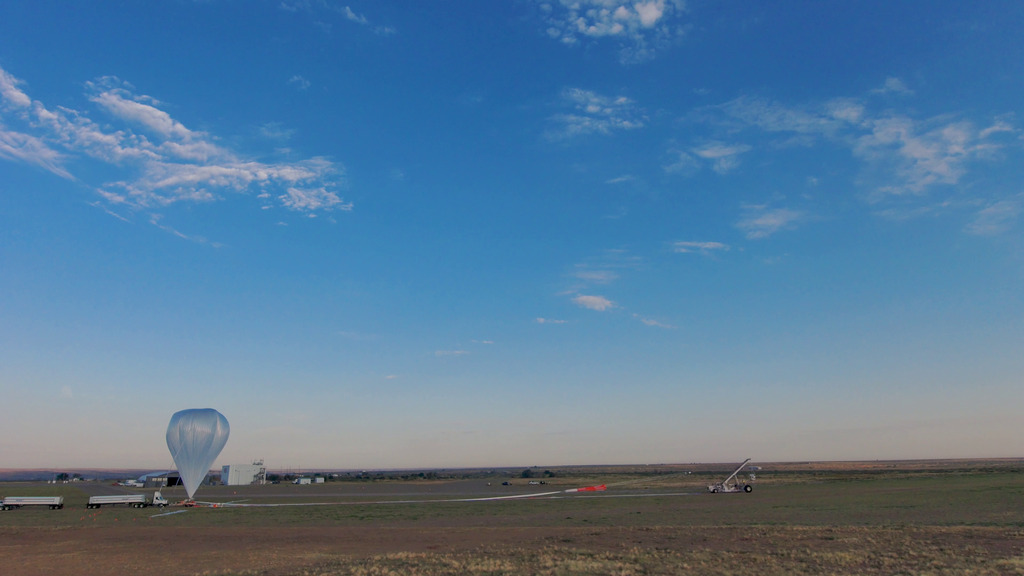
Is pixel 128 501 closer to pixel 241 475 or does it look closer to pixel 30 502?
pixel 30 502

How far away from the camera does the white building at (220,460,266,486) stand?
12500 centimetres

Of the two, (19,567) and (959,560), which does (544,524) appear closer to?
(959,560)

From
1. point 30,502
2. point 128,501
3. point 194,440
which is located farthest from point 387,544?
point 30,502

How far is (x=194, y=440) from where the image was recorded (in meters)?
59.4

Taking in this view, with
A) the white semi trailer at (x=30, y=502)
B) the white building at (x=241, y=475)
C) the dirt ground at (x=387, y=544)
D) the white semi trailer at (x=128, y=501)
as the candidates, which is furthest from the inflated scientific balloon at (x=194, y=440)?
the white building at (x=241, y=475)

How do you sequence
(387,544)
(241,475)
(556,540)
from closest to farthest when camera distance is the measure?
(556,540) → (387,544) → (241,475)

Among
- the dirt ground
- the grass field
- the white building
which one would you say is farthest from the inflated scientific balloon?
the white building

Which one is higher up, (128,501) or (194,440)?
(194,440)

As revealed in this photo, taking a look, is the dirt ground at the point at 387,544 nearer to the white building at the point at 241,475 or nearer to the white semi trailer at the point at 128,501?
the white semi trailer at the point at 128,501

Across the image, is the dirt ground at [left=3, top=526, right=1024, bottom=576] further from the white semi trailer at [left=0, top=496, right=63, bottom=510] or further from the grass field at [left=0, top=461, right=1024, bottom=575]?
the white semi trailer at [left=0, top=496, right=63, bottom=510]

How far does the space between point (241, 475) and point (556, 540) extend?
385 ft

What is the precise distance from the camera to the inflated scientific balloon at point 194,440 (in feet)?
195

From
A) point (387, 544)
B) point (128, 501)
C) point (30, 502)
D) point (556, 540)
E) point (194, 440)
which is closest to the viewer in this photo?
point (556, 540)

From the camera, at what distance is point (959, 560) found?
842 inches
